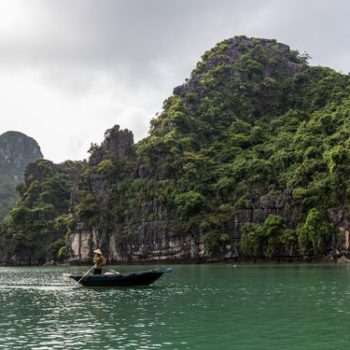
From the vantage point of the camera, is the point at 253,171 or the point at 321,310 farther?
the point at 253,171

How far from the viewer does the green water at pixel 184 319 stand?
14.3 m

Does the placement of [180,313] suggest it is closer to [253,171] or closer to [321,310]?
[321,310]

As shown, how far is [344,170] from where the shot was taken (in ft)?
210

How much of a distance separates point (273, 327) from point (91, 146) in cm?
8608

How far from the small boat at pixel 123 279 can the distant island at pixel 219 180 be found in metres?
32.6

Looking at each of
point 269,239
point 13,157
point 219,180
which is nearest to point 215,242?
point 269,239

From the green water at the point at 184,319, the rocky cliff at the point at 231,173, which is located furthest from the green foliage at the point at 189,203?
the green water at the point at 184,319

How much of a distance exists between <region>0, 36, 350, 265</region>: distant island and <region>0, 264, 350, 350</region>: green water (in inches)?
1470

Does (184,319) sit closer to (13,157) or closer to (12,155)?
(13,157)

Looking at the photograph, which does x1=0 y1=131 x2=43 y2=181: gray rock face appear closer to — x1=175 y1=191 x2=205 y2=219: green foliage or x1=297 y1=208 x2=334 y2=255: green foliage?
x1=175 y1=191 x2=205 y2=219: green foliage

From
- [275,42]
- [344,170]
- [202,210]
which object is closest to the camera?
[344,170]

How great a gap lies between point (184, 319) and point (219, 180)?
6078 centimetres

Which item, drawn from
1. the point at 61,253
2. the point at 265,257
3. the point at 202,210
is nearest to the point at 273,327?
the point at 265,257

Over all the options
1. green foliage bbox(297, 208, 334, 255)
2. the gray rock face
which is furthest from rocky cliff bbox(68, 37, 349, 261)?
the gray rock face
